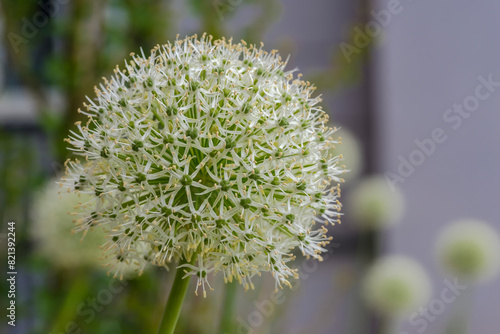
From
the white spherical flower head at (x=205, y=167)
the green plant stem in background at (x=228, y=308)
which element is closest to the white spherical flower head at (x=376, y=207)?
the green plant stem in background at (x=228, y=308)

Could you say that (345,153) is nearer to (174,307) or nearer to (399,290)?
(399,290)

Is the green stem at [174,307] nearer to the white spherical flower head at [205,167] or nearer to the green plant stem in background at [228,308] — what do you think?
the white spherical flower head at [205,167]


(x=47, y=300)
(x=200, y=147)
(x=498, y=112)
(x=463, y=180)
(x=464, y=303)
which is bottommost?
(x=47, y=300)

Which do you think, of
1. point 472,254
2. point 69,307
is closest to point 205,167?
point 69,307

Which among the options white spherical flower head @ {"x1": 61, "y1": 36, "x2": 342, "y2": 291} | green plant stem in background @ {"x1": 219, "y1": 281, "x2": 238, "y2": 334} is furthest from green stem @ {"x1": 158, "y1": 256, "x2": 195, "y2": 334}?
green plant stem in background @ {"x1": 219, "y1": 281, "x2": 238, "y2": 334}

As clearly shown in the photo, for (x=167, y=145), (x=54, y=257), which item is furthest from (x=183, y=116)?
(x=54, y=257)

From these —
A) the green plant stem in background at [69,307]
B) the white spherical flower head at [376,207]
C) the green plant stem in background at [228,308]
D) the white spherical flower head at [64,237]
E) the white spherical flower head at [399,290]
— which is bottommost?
the green plant stem in background at [69,307]

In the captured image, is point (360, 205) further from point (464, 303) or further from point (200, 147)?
point (200, 147)

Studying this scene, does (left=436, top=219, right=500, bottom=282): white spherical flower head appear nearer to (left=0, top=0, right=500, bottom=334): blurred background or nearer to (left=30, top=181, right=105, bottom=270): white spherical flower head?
(left=0, top=0, right=500, bottom=334): blurred background
